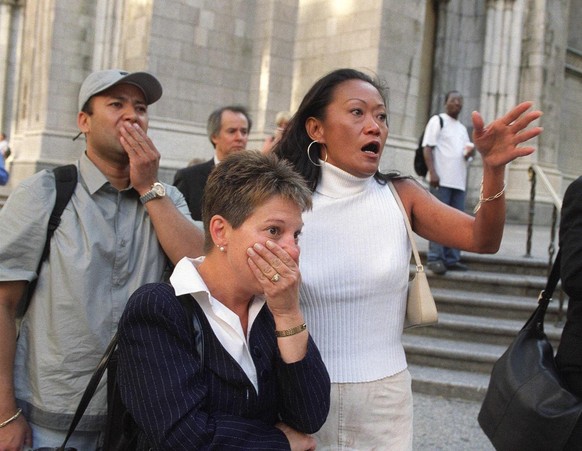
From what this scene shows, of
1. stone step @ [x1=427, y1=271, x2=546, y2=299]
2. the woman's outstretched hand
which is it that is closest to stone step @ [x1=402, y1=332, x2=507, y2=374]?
stone step @ [x1=427, y1=271, x2=546, y2=299]

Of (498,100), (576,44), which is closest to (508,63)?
(498,100)

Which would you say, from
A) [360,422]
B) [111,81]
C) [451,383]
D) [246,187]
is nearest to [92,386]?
[246,187]

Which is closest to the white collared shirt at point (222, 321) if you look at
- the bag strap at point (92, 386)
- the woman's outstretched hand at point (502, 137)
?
the bag strap at point (92, 386)

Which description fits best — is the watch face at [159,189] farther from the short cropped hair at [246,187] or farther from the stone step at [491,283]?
the stone step at [491,283]

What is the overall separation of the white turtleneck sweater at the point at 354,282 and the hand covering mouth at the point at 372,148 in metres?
0.11

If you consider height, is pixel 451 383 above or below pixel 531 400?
below

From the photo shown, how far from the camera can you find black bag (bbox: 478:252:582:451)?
7.02 feet

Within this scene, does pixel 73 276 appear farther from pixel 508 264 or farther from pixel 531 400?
pixel 508 264

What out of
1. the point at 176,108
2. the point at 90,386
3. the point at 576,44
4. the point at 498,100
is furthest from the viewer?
the point at 576,44

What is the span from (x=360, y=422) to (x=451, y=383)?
11.9 feet

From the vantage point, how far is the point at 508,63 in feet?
48.8

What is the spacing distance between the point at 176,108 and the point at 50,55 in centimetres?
394

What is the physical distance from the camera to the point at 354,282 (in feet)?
7.29

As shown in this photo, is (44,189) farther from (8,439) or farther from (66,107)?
(66,107)
